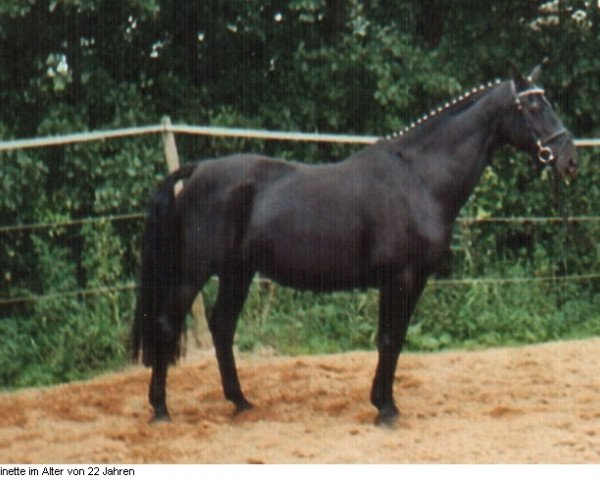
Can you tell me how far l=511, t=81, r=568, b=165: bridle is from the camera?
17.5 feet

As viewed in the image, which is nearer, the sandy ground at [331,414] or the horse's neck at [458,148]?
the sandy ground at [331,414]

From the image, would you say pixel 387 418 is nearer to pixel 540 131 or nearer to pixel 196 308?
pixel 540 131

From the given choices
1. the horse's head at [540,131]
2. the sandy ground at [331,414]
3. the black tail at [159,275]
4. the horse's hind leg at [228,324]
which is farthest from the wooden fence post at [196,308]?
the horse's head at [540,131]

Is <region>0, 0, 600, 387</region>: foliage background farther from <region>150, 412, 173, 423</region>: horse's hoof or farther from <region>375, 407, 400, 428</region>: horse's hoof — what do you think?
<region>375, 407, 400, 428</region>: horse's hoof

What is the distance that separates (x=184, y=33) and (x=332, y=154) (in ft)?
5.61

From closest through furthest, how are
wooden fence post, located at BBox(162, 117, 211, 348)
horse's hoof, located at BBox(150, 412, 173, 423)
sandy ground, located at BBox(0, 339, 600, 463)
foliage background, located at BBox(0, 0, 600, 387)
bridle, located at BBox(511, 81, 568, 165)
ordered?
sandy ground, located at BBox(0, 339, 600, 463)
bridle, located at BBox(511, 81, 568, 165)
horse's hoof, located at BBox(150, 412, 173, 423)
wooden fence post, located at BBox(162, 117, 211, 348)
foliage background, located at BBox(0, 0, 600, 387)

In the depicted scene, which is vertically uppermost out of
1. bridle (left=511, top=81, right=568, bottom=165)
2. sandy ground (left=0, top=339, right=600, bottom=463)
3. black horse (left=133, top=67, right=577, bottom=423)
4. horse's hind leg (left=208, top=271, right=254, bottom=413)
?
bridle (left=511, top=81, right=568, bottom=165)

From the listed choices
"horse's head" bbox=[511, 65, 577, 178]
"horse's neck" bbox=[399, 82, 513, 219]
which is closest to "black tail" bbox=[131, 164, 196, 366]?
"horse's neck" bbox=[399, 82, 513, 219]

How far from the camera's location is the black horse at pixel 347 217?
5359 millimetres

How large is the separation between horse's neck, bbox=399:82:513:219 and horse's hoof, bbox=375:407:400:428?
103 cm

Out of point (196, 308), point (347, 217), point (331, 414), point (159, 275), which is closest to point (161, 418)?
point (159, 275)

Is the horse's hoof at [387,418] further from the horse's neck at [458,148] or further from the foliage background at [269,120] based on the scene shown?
the foliage background at [269,120]

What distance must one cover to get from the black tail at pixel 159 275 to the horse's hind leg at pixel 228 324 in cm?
26
